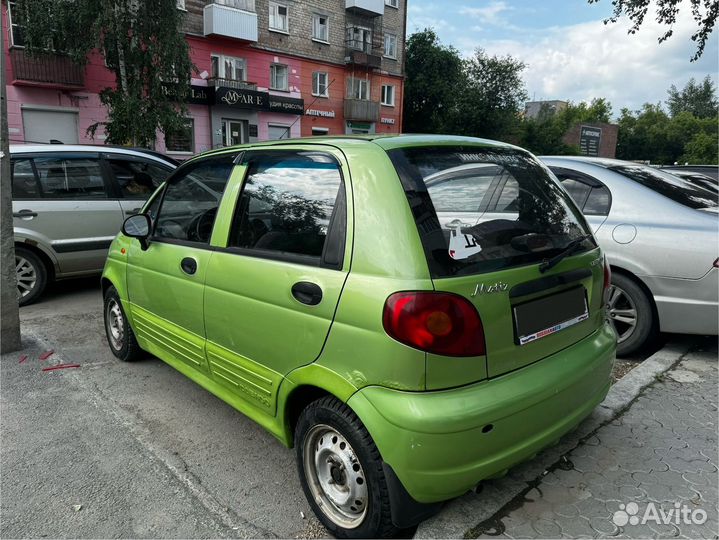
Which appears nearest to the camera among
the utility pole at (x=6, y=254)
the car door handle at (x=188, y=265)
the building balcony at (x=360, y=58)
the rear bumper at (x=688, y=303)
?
the car door handle at (x=188, y=265)

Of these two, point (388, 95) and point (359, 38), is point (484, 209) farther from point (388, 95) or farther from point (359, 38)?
point (388, 95)

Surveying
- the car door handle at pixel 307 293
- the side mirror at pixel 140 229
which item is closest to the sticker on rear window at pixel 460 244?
the car door handle at pixel 307 293

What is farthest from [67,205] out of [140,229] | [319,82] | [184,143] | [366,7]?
[366,7]

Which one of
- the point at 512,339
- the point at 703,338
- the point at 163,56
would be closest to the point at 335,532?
the point at 512,339

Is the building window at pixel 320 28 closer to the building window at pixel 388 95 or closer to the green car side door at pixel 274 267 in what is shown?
the building window at pixel 388 95

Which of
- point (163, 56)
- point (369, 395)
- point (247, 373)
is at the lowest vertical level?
point (247, 373)

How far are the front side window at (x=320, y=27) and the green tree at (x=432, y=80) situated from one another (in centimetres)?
1034

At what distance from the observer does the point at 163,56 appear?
1527cm

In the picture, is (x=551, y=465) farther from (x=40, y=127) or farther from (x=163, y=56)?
(x=40, y=127)

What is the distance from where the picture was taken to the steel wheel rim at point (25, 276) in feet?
19.5

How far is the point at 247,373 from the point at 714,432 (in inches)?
107

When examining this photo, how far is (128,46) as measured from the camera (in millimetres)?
15062

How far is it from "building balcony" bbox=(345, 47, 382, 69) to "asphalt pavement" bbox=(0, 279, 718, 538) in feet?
88.5

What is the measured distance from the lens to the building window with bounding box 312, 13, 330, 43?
26.9m
